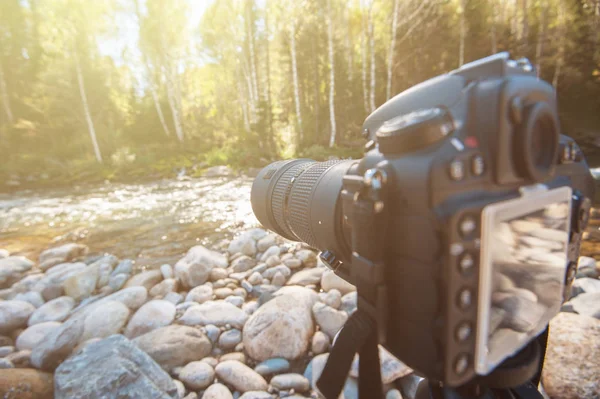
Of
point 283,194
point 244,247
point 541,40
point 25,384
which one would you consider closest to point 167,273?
point 244,247

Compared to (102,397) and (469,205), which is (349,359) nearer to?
(469,205)

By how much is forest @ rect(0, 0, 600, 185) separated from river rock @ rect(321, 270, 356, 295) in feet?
30.9

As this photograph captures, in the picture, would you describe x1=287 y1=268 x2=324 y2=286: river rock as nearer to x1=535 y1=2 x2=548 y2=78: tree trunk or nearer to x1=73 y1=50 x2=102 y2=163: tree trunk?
x1=73 y1=50 x2=102 y2=163: tree trunk

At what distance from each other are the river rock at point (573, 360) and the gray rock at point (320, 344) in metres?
1.12

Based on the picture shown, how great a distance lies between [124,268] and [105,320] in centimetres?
158

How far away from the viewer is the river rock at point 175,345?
78.7 inches

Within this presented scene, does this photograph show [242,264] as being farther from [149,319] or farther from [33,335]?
[33,335]

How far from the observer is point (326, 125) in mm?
14078

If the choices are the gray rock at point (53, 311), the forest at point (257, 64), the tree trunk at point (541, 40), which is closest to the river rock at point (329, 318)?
the gray rock at point (53, 311)

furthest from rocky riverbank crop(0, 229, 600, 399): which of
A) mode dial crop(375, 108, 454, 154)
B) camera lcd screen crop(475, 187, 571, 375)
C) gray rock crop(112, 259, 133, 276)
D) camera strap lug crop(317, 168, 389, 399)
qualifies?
mode dial crop(375, 108, 454, 154)

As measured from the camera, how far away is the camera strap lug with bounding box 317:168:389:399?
0.73 meters

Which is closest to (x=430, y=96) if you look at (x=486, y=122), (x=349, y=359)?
(x=486, y=122)

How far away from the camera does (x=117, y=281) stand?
11.4 feet

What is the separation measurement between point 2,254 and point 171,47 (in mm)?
13051
